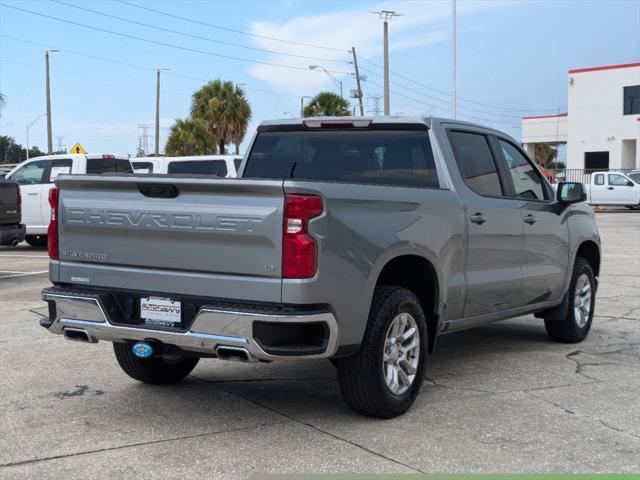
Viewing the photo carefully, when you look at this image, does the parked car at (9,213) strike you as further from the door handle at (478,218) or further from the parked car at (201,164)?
the door handle at (478,218)

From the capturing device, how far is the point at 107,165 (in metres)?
19.5

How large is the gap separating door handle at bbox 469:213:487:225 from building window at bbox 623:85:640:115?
169 feet

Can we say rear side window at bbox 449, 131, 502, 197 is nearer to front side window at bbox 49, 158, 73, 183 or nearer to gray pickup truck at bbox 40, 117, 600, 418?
gray pickup truck at bbox 40, 117, 600, 418

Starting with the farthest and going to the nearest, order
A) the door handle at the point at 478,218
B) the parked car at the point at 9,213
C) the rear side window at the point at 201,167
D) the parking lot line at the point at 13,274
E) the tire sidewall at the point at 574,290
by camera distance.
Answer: the rear side window at the point at 201,167 → the parking lot line at the point at 13,274 → the parked car at the point at 9,213 → the tire sidewall at the point at 574,290 → the door handle at the point at 478,218

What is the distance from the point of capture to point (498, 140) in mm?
7395

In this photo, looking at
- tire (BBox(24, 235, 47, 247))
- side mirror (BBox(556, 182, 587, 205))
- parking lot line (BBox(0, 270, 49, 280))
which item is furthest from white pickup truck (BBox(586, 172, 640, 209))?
side mirror (BBox(556, 182, 587, 205))

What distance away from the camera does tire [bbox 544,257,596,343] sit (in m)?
8.20

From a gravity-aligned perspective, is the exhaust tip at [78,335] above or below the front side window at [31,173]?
below

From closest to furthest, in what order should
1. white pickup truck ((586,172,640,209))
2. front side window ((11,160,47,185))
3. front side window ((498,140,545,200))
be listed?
front side window ((498,140,545,200)) → front side window ((11,160,47,185)) → white pickup truck ((586,172,640,209))

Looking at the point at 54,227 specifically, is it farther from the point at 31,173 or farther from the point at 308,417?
the point at 31,173

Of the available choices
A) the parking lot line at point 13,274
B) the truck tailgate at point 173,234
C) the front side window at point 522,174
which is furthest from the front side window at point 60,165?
the truck tailgate at point 173,234

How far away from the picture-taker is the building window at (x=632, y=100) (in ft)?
178

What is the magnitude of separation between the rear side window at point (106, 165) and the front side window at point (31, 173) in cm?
112

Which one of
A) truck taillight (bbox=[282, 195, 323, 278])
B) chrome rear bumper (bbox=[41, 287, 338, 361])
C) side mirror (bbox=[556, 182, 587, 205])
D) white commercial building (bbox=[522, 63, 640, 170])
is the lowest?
chrome rear bumper (bbox=[41, 287, 338, 361])
